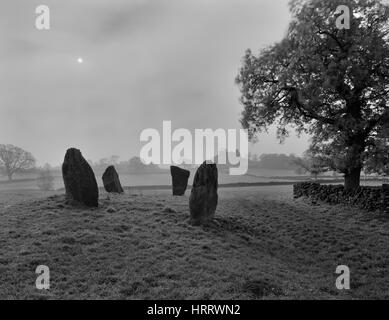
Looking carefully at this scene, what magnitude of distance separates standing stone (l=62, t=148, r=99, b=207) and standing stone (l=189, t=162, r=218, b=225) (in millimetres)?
6001

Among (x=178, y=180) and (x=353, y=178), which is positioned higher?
(x=353, y=178)

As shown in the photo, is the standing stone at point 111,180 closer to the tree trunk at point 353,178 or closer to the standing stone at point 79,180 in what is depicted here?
the standing stone at point 79,180

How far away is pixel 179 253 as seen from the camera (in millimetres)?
10945

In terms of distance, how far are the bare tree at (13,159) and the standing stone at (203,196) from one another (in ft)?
238

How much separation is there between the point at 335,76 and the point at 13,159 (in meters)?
77.2

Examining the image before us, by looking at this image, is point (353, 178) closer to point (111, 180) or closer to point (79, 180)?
point (111, 180)

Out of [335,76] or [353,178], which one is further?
[353,178]

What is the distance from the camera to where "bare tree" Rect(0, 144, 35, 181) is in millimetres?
71125

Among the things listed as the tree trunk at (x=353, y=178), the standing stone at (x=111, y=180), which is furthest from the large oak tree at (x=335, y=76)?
the standing stone at (x=111, y=180)

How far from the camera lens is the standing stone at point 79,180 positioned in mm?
16531

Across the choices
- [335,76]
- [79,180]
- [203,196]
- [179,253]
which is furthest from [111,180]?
[335,76]

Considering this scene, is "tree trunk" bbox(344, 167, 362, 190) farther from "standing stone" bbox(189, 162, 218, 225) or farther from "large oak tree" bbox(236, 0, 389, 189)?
"standing stone" bbox(189, 162, 218, 225)

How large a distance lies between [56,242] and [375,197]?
19111 mm
